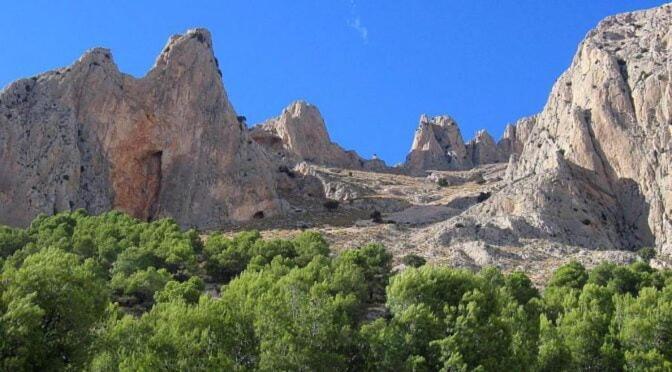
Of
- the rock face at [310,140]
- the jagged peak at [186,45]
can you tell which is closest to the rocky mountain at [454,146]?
the rock face at [310,140]

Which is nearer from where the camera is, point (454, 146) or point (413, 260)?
point (413, 260)

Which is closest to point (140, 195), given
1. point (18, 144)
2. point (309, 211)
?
point (18, 144)

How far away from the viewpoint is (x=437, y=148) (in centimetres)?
16850

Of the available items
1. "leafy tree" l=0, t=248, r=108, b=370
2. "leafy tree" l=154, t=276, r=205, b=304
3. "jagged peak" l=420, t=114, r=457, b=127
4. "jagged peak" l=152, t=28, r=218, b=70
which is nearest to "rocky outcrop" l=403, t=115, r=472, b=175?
"jagged peak" l=420, t=114, r=457, b=127

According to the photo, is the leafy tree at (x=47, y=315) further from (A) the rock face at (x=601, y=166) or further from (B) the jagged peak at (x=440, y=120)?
(B) the jagged peak at (x=440, y=120)

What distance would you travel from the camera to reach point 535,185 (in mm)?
77625

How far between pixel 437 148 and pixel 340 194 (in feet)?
230

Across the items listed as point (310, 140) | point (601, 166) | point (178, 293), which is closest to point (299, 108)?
point (310, 140)

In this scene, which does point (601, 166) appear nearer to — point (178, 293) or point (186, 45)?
point (186, 45)

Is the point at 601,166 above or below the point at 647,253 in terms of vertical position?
above

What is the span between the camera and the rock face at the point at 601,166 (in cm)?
7288

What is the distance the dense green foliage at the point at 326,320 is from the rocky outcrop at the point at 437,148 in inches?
4165

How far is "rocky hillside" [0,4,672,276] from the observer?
73.6 meters

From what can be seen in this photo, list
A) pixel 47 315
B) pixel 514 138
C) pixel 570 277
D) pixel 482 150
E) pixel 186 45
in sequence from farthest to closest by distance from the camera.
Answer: pixel 514 138
pixel 482 150
pixel 186 45
pixel 570 277
pixel 47 315
